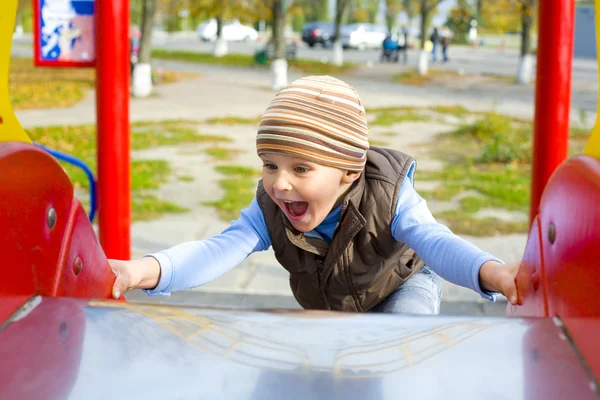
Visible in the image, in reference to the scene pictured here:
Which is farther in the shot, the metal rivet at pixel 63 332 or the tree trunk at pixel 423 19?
the tree trunk at pixel 423 19

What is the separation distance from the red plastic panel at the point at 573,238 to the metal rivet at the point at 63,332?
0.77 meters

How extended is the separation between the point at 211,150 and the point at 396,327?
7726 millimetres

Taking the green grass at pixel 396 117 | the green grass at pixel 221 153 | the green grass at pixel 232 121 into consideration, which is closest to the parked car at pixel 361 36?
the green grass at pixel 396 117

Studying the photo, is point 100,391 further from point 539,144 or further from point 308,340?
point 539,144

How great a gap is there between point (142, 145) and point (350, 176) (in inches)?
290

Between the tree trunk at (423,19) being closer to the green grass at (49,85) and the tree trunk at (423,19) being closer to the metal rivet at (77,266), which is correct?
the green grass at (49,85)

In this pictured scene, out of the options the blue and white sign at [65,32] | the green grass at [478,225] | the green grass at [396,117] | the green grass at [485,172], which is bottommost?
the green grass at [478,225]

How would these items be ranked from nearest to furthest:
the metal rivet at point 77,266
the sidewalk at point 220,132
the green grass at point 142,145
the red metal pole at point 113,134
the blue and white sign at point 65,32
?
the metal rivet at point 77,266 → the red metal pole at point 113,134 → the blue and white sign at point 65,32 → the sidewalk at point 220,132 → the green grass at point 142,145

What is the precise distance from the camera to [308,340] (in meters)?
1.17

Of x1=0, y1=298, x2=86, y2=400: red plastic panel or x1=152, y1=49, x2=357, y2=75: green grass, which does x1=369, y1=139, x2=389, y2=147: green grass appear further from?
x1=152, y1=49, x2=357, y2=75: green grass

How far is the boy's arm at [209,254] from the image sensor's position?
72.6 inches

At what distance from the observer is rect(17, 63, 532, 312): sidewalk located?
425 centimetres

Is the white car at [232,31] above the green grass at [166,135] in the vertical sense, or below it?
above

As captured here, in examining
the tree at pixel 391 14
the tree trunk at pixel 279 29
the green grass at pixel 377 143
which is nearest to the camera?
the green grass at pixel 377 143
